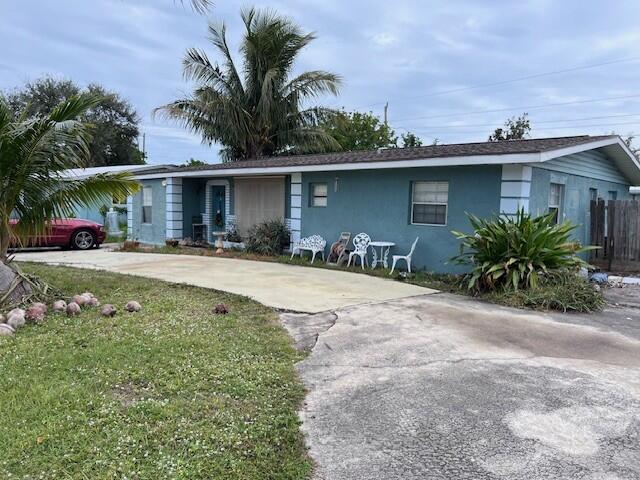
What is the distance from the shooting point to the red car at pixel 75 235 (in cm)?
1419

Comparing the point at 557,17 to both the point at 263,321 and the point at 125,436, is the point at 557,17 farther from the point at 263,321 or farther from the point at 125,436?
the point at 125,436

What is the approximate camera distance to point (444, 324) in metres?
5.93

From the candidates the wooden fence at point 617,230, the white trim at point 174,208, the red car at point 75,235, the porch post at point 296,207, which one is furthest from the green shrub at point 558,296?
the red car at point 75,235

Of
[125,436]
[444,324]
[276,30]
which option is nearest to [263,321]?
[444,324]

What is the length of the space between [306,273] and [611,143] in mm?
7616

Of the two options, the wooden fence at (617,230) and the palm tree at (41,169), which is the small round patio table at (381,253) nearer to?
the wooden fence at (617,230)

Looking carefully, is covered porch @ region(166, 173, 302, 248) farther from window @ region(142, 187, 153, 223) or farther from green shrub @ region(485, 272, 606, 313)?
green shrub @ region(485, 272, 606, 313)

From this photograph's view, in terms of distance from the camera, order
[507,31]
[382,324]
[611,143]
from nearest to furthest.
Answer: [382,324], [611,143], [507,31]

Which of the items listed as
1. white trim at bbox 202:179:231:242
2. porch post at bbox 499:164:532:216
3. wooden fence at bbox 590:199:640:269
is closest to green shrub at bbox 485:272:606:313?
porch post at bbox 499:164:532:216

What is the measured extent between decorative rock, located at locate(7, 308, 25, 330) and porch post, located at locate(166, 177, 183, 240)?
10464mm

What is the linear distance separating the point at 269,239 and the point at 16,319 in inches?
320

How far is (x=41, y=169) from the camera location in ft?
22.2

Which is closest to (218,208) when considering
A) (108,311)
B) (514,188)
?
(514,188)

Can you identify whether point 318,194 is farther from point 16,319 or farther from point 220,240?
point 16,319
